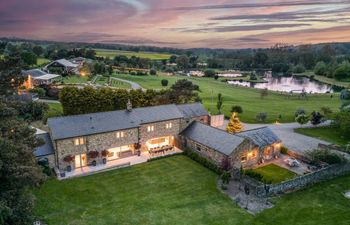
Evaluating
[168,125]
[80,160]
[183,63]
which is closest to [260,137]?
[168,125]

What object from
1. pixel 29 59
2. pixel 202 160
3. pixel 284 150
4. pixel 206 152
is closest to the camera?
pixel 202 160

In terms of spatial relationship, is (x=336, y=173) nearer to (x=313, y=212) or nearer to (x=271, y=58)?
(x=313, y=212)

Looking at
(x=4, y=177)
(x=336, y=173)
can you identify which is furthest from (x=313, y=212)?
(x=4, y=177)

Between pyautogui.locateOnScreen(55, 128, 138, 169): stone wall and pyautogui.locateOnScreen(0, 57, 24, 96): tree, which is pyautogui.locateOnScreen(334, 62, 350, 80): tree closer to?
pyautogui.locateOnScreen(55, 128, 138, 169): stone wall

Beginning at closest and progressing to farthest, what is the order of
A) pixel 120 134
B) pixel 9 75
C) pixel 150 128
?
pixel 9 75 < pixel 120 134 < pixel 150 128

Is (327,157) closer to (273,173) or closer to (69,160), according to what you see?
(273,173)

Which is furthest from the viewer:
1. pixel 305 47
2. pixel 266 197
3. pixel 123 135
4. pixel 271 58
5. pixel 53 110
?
pixel 305 47

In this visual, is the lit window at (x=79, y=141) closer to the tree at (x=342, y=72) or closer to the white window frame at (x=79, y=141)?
the white window frame at (x=79, y=141)
